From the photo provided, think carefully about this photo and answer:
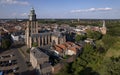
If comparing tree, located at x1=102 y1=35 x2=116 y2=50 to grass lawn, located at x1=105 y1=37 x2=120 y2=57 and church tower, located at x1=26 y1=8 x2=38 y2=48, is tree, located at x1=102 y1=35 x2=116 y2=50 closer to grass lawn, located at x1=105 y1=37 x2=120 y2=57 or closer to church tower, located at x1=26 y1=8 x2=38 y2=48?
grass lawn, located at x1=105 y1=37 x2=120 y2=57

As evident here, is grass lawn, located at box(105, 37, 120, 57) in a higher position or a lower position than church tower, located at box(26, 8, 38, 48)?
lower

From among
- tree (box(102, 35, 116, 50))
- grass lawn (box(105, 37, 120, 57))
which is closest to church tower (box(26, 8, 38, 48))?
tree (box(102, 35, 116, 50))

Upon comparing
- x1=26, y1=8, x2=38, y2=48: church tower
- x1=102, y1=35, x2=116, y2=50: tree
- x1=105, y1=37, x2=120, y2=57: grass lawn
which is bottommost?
x1=105, y1=37, x2=120, y2=57: grass lawn

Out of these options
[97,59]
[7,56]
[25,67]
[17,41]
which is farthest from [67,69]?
[17,41]

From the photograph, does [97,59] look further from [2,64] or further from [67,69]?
[2,64]

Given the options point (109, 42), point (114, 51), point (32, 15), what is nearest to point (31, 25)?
point (32, 15)

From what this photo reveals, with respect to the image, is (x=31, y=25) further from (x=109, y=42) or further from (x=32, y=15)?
(x=109, y=42)

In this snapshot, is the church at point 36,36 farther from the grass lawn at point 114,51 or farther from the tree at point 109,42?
the grass lawn at point 114,51

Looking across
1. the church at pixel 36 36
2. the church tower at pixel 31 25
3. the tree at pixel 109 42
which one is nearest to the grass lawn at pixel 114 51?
the tree at pixel 109 42
